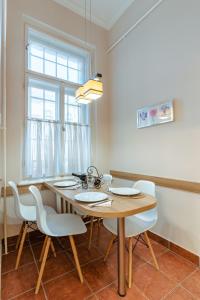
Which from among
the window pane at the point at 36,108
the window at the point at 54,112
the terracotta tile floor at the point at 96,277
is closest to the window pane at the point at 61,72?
the window at the point at 54,112

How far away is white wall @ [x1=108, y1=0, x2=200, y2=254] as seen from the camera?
1787 millimetres

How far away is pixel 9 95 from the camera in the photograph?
215 centimetres

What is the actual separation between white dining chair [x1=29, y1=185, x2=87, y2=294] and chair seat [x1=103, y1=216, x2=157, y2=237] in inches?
10.4

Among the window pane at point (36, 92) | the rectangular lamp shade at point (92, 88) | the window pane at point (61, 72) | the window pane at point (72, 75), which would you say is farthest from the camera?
the window pane at point (72, 75)

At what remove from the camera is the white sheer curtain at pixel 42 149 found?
233 cm

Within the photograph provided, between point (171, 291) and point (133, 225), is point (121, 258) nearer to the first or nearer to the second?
point (133, 225)

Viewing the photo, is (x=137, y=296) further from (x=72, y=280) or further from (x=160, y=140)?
(x=160, y=140)

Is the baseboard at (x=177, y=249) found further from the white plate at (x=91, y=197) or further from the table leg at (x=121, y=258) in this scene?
the white plate at (x=91, y=197)

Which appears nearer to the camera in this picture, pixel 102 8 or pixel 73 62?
pixel 102 8

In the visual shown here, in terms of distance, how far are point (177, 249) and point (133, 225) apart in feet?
2.40

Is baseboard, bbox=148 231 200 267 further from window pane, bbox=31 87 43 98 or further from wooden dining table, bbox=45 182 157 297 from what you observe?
window pane, bbox=31 87 43 98

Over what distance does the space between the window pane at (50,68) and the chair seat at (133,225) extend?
223cm

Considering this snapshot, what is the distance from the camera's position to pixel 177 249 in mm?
1912

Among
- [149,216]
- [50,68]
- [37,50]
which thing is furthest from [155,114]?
[37,50]
